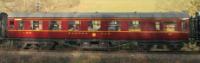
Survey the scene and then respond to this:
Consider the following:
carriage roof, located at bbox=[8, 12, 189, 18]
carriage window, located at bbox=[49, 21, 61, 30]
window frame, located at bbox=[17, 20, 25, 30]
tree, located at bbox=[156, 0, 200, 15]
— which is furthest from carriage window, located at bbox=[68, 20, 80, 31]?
tree, located at bbox=[156, 0, 200, 15]

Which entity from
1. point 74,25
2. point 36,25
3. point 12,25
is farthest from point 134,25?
point 12,25

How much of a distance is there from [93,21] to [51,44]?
3.10 m

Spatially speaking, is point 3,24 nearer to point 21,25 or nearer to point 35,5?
point 21,25

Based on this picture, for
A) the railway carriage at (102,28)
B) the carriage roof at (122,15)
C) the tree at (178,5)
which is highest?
the tree at (178,5)

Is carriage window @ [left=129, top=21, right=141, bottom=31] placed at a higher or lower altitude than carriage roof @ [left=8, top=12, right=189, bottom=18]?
lower

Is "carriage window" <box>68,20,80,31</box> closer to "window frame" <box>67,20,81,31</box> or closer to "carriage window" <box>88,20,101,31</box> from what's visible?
"window frame" <box>67,20,81,31</box>

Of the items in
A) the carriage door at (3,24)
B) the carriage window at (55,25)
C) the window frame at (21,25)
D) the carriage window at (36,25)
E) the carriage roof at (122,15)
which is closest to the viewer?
the carriage roof at (122,15)

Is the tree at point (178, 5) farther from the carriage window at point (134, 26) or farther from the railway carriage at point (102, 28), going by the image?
the carriage window at point (134, 26)

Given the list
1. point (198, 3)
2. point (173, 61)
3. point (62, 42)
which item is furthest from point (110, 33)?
point (198, 3)

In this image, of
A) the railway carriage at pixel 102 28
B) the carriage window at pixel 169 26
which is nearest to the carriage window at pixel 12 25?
the railway carriage at pixel 102 28

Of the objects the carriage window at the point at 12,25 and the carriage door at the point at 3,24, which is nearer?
the carriage window at the point at 12,25

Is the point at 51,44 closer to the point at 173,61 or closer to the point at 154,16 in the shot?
the point at 154,16

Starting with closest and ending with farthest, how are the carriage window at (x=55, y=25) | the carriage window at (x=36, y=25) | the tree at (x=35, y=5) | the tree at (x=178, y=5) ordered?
1. the carriage window at (x=55, y=25)
2. the carriage window at (x=36, y=25)
3. the tree at (x=178, y=5)
4. the tree at (x=35, y=5)

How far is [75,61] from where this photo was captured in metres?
21.2
